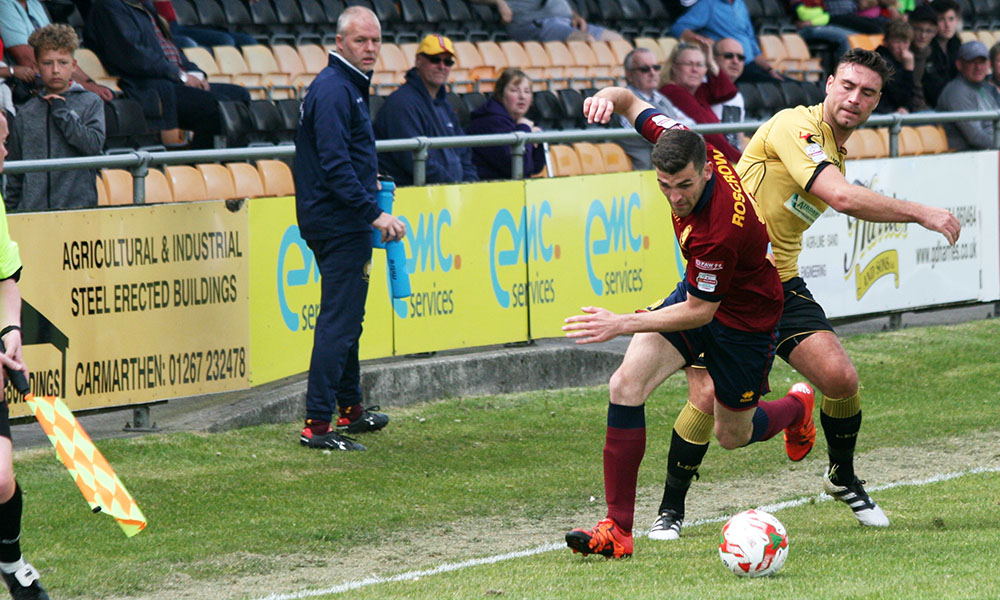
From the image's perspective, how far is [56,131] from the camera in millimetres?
9570

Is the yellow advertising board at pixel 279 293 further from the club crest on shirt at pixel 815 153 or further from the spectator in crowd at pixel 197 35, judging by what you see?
the spectator in crowd at pixel 197 35

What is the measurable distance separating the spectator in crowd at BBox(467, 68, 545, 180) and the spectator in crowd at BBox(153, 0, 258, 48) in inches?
138

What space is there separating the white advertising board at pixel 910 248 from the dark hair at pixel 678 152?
666 centimetres

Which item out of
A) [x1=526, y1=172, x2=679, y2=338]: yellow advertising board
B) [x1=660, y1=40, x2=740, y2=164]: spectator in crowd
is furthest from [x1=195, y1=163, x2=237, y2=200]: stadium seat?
[x1=660, y1=40, x2=740, y2=164]: spectator in crowd

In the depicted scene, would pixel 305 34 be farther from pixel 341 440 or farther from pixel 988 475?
pixel 988 475

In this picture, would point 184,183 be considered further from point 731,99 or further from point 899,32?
point 899,32

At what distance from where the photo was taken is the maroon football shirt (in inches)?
236

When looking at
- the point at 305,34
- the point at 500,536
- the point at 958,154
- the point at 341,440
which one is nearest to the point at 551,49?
the point at 305,34

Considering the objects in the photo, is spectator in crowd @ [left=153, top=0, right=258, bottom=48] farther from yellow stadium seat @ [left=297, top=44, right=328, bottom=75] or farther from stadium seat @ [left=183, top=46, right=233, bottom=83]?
yellow stadium seat @ [left=297, top=44, right=328, bottom=75]

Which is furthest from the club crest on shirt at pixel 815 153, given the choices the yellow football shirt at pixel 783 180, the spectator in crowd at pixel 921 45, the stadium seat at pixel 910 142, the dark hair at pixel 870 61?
the spectator in crowd at pixel 921 45

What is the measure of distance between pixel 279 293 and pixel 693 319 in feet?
13.8

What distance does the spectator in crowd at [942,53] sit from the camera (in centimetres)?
1714

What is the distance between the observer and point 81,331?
8.46 meters

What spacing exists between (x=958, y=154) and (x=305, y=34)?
7.40 meters
